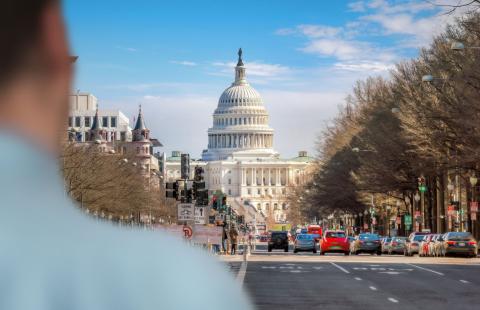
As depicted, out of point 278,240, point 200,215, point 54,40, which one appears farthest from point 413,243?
point 54,40

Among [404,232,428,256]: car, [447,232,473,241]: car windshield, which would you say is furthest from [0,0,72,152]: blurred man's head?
[404,232,428,256]: car

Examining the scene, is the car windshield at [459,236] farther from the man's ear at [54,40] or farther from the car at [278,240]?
the man's ear at [54,40]

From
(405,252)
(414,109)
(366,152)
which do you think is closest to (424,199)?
(366,152)

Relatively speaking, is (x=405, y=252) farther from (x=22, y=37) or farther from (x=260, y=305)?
(x=22, y=37)

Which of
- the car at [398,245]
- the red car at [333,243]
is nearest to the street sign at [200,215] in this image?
the red car at [333,243]

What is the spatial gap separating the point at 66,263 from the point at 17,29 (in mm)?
380

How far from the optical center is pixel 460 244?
66.3 metres

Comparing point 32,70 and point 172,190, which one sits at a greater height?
point 172,190

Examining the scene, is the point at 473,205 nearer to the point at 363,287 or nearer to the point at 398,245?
the point at 398,245

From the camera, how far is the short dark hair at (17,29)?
1963 mm

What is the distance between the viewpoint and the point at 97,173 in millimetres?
76125

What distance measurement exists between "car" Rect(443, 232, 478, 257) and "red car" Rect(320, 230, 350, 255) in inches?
418

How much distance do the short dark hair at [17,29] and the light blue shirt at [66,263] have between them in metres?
0.13

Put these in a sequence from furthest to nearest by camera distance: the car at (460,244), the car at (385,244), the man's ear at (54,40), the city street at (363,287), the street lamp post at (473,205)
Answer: the car at (385,244)
the street lamp post at (473,205)
the car at (460,244)
the city street at (363,287)
the man's ear at (54,40)
